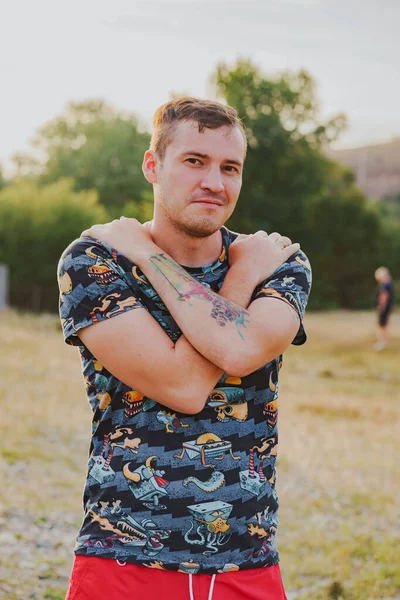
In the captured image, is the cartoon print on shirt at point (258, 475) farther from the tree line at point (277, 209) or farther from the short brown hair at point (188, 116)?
the tree line at point (277, 209)

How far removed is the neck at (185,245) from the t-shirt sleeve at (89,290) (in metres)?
0.20

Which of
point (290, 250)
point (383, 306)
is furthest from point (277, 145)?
point (290, 250)

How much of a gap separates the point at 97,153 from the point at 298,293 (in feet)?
187

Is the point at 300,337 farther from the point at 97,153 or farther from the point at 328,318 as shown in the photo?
the point at 97,153

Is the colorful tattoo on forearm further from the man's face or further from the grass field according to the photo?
the grass field

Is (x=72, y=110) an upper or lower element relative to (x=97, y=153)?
upper

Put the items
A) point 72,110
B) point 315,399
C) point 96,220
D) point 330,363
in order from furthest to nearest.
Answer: point 72,110 → point 96,220 → point 330,363 → point 315,399

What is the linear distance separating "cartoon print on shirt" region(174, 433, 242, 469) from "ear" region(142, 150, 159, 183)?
83 cm

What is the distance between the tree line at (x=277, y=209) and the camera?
32000 millimetres

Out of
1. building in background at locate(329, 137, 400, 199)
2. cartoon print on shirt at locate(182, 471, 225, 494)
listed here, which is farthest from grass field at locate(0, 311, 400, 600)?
building in background at locate(329, 137, 400, 199)

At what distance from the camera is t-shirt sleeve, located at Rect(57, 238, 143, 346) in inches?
→ 87.6

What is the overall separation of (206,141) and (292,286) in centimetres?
55

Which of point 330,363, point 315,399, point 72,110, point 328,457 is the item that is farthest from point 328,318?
point 72,110

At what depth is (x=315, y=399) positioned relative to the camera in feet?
45.6
